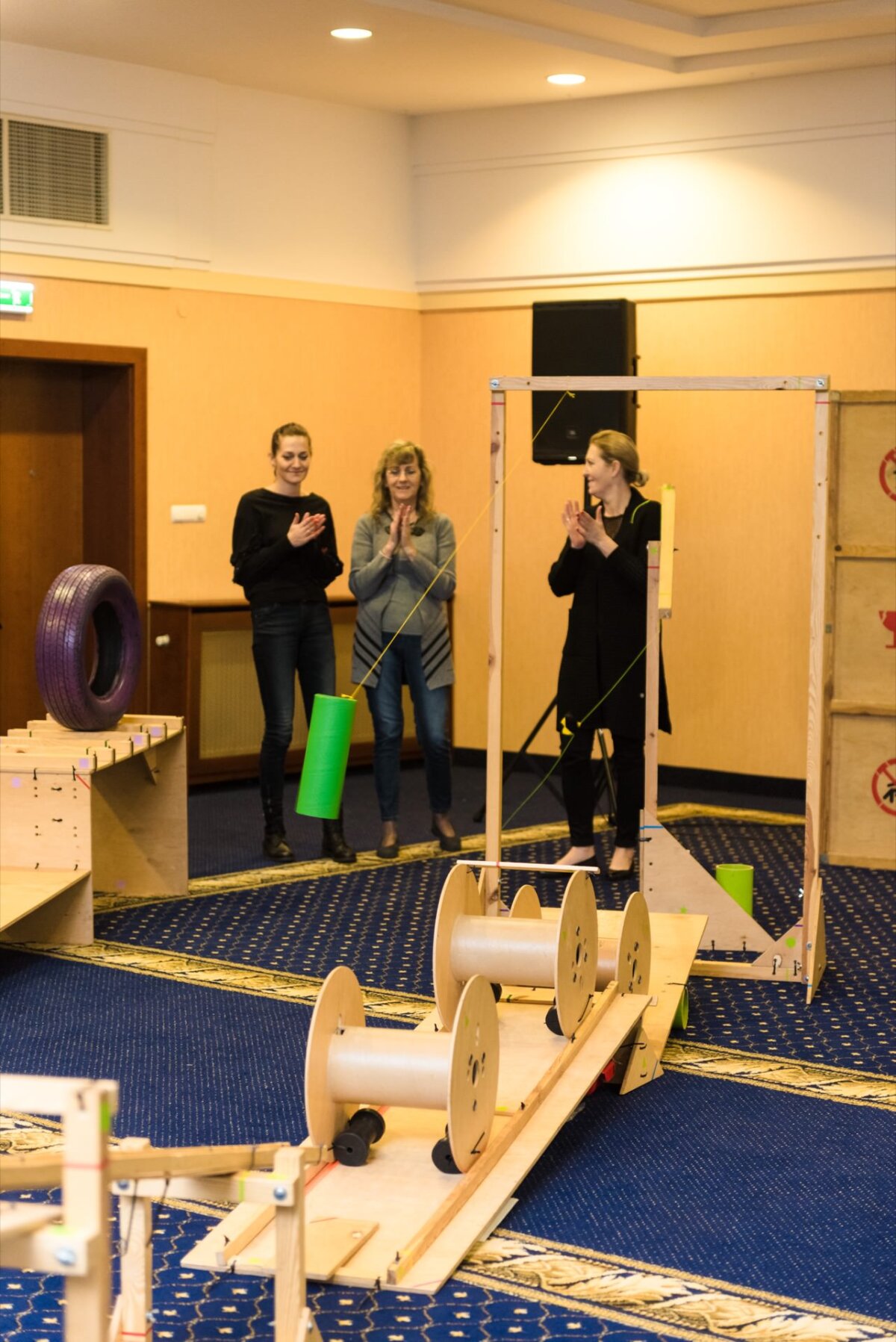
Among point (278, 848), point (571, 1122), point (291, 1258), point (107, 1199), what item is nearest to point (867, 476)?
point (278, 848)

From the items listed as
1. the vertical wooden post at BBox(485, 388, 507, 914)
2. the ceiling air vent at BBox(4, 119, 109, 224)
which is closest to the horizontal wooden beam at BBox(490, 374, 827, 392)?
the vertical wooden post at BBox(485, 388, 507, 914)

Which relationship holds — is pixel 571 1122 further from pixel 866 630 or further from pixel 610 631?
pixel 866 630

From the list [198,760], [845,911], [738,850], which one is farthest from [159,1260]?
[198,760]

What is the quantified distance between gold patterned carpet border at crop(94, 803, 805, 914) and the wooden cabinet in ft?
4.36

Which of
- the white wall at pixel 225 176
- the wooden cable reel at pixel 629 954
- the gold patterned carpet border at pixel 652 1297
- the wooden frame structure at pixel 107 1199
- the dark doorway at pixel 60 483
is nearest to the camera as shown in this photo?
the wooden frame structure at pixel 107 1199

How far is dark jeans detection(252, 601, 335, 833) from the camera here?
6262 mm

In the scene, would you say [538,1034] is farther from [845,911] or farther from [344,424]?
[344,424]

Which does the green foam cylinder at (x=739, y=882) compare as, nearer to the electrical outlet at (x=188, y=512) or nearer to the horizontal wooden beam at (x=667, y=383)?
the horizontal wooden beam at (x=667, y=383)

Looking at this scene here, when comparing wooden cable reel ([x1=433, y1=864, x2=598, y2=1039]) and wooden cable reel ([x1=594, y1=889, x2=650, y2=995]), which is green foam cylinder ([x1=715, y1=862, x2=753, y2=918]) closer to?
wooden cable reel ([x1=594, y1=889, x2=650, y2=995])

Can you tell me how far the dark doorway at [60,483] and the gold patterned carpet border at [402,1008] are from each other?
2.70 meters

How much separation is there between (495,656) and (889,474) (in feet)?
7.01

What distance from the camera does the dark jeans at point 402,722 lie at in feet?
20.9

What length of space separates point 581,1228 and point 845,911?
8.95ft

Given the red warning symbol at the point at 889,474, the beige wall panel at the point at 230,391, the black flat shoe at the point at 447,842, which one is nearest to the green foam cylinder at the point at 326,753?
the black flat shoe at the point at 447,842
